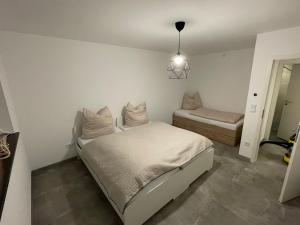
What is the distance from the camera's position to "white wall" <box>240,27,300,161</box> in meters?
2.04

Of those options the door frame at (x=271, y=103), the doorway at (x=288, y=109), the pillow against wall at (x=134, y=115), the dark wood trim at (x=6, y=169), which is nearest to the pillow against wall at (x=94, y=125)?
the pillow against wall at (x=134, y=115)

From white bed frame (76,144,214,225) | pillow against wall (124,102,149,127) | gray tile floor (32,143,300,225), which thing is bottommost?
gray tile floor (32,143,300,225)

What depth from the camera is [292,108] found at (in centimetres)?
337

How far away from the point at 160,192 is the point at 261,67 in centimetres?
243

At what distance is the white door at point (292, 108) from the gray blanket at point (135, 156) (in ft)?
8.38

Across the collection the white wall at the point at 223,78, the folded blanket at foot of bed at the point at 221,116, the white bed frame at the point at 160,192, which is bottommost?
the white bed frame at the point at 160,192

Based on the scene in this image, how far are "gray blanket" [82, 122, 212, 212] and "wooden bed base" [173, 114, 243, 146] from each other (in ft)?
3.89

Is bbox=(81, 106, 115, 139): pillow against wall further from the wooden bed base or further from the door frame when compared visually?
the door frame

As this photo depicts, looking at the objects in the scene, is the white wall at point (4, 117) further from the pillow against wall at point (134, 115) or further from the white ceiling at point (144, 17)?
the pillow against wall at point (134, 115)

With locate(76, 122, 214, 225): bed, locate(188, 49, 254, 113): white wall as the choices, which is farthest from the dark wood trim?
locate(188, 49, 254, 113): white wall

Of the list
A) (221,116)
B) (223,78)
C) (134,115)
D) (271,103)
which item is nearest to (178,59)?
(134,115)

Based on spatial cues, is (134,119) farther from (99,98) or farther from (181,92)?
(181,92)

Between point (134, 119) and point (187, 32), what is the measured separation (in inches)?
74.1

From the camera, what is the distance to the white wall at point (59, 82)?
2.06 meters
